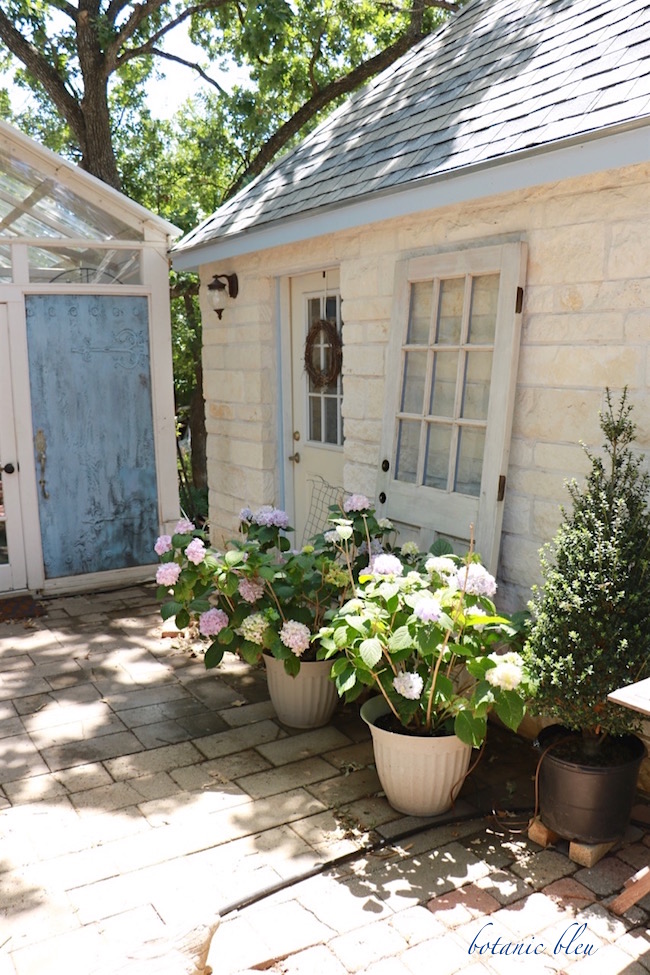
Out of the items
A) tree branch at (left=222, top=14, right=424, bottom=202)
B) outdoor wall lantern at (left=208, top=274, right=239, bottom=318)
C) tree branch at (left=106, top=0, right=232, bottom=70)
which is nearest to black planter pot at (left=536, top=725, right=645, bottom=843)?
outdoor wall lantern at (left=208, top=274, right=239, bottom=318)

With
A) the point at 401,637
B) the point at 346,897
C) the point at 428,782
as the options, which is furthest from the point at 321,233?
the point at 346,897

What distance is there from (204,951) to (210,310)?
5.18 meters

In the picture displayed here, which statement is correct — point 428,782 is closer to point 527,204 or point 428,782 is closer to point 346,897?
point 346,897

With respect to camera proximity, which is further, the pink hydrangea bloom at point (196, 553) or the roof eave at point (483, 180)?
the pink hydrangea bloom at point (196, 553)

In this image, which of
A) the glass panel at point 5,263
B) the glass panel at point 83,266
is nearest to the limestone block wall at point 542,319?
the glass panel at point 83,266

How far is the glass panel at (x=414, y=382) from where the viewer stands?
441cm

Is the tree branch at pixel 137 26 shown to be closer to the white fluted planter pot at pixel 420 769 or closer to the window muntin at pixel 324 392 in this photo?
the window muntin at pixel 324 392

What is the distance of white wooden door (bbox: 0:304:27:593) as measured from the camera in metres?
6.17

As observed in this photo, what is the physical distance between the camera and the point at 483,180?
3609mm

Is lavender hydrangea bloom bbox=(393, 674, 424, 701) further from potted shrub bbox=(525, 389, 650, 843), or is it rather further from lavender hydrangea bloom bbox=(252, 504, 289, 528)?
lavender hydrangea bloom bbox=(252, 504, 289, 528)

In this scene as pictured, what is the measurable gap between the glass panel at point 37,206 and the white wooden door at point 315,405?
1818 millimetres

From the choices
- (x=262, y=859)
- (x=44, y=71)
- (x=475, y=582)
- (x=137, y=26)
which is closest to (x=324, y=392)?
(x=475, y=582)

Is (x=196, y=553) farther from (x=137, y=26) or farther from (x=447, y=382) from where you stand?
(x=137, y=26)

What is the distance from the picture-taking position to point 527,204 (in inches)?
149
